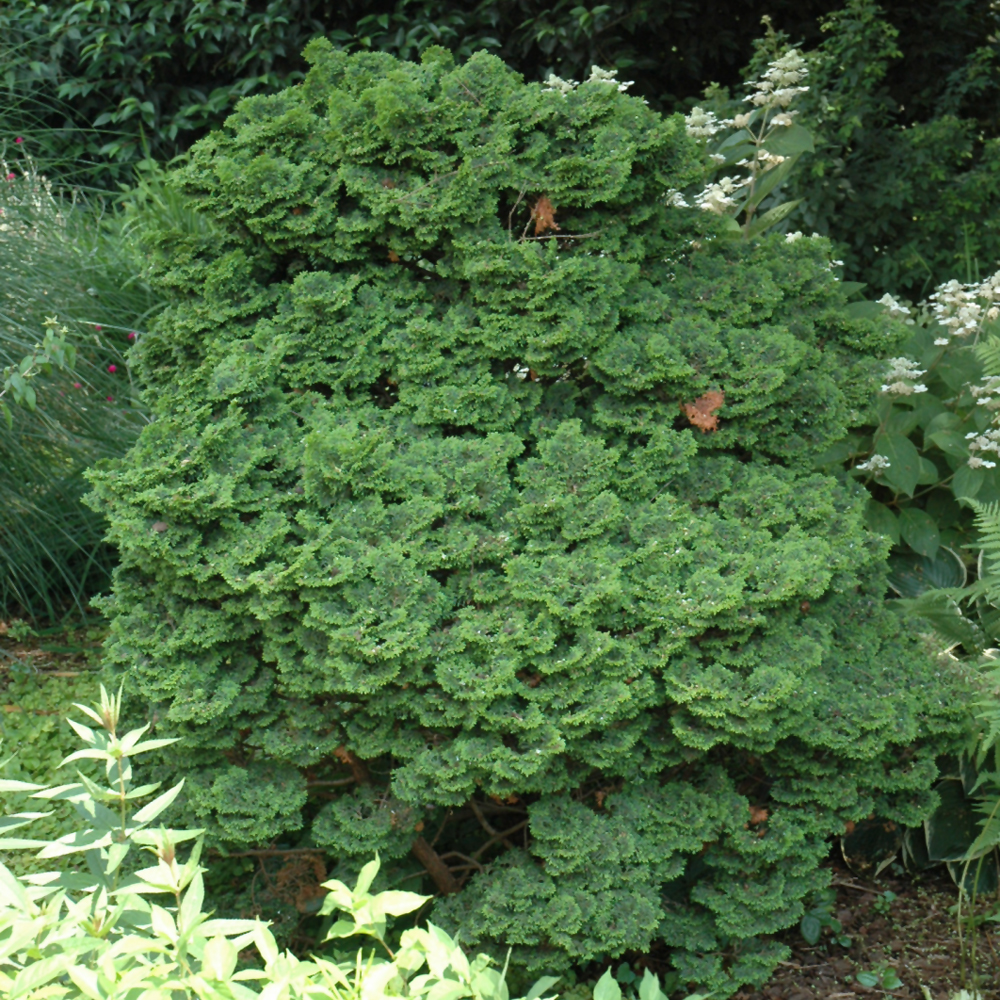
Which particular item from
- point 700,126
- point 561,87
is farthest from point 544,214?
point 700,126

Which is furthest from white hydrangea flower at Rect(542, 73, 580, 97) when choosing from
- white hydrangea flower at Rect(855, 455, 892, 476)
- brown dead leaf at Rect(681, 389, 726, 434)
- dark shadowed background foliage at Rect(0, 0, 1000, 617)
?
dark shadowed background foliage at Rect(0, 0, 1000, 617)

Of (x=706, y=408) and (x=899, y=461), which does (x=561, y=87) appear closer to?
(x=706, y=408)

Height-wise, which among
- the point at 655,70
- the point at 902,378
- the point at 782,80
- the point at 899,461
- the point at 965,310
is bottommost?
the point at 899,461

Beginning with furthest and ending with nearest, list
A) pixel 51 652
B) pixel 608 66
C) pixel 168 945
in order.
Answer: pixel 608 66 < pixel 51 652 < pixel 168 945

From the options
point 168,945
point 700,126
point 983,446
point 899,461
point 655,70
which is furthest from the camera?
point 655,70

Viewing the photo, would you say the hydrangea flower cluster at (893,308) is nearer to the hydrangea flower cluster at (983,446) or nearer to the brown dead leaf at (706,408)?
the hydrangea flower cluster at (983,446)

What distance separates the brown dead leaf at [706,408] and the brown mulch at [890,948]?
4.82 feet

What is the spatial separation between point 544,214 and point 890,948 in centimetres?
221

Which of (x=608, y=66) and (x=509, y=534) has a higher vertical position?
(x=608, y=66)

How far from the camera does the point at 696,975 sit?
2535 mm

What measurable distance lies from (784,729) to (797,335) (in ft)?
3.92

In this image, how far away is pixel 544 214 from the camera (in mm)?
2719

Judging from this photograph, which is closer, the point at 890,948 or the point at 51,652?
the point at 890,948

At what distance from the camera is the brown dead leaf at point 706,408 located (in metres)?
2.73
